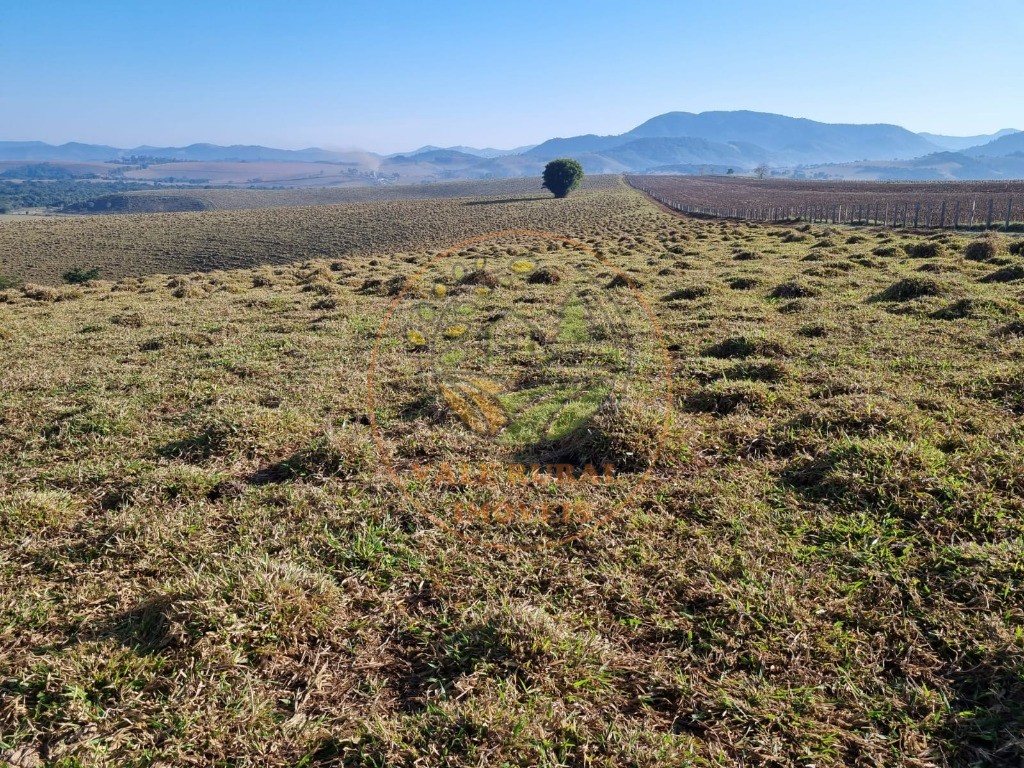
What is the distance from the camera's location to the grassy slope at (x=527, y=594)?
2617 mm

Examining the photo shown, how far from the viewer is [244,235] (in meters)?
63.5

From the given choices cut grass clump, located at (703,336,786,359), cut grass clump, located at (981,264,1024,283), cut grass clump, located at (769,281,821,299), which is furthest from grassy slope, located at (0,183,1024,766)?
cut grass clump, located at (981,264,1024,283)

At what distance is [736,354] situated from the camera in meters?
8.44

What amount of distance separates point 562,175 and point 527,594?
345 feet

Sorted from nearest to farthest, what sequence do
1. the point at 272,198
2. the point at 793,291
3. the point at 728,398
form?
the point at 728,398 → the point at 793,291 → the point at 272,198

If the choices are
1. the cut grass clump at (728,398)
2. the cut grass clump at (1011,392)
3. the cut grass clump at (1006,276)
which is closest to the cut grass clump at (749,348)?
the cut grass clump at (728,398)

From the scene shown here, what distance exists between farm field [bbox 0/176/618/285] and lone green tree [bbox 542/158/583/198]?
1674cm

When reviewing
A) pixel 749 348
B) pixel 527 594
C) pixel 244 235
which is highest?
pixel 244 235

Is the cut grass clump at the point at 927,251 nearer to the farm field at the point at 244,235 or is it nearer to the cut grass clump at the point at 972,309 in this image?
the cut grass clump at the point at 972,309

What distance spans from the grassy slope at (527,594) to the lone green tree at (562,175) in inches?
3946

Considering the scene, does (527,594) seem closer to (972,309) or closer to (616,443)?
(616,443)

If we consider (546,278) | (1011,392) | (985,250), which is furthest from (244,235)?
(1011,392)

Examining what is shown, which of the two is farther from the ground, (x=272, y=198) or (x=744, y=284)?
(x=272, y=198)

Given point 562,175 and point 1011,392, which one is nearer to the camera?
point 1011,392
